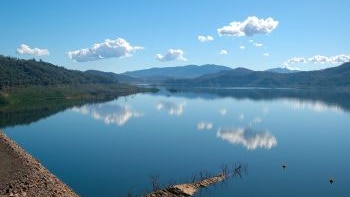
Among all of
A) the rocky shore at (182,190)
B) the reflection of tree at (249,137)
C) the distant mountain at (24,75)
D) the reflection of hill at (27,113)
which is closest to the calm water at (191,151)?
the reflection of tree at (249,137)

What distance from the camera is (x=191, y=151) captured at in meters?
56.3

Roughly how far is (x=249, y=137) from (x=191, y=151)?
15802 millimetres

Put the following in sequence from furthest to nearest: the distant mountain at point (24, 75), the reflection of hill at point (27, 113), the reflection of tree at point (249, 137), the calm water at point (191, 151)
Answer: the distant mountain at point (24, 75)
the reflection of hill at point (27, 113)
the reflection of tree at point (249, 137)
the calm water at point (191, 151)

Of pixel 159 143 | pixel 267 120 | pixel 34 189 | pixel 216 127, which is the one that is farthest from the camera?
pixel 267 120

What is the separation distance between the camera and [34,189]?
30.6 m

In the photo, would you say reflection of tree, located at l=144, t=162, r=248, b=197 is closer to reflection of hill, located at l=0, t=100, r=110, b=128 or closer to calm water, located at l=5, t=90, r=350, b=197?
calm water, located at l=5, t=90, r=350, b=197

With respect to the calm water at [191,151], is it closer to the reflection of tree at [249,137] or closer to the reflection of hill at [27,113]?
the reflection of tree at [249,137]

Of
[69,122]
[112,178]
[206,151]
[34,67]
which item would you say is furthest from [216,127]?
[34,67]

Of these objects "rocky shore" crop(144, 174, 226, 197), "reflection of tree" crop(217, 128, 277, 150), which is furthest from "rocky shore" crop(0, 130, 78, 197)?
"reflection of tree" crop(217, 128, 277, 150)

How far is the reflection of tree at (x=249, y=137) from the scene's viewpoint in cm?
6162

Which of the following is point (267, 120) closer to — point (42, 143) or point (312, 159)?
point (312, 159)

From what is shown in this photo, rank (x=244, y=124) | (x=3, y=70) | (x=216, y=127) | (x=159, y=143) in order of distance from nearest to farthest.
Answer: (x=159, y=143) → (x=216, y=127) → (x=244, y=124) → (x=3, y=70)

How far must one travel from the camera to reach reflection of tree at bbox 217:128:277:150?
61.6 metres

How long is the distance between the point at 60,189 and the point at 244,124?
59.0 meters
